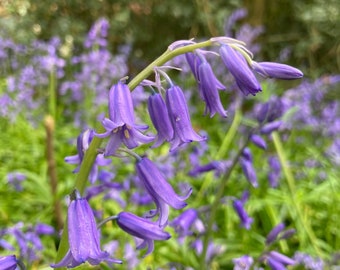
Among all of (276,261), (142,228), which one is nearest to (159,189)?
(142,228)

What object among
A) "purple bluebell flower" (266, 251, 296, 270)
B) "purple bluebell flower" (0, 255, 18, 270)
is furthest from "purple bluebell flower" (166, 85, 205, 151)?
"purple bluebell flower" (266, 251, 296, 270)

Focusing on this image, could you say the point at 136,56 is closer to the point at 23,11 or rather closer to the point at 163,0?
the point at 163,0

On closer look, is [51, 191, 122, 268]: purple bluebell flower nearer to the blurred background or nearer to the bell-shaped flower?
the bell-shaped flower

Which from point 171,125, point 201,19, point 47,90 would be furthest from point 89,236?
point 201,19

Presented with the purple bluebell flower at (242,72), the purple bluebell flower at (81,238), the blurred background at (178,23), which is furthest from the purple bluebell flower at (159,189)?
the blurred background at (178,23)

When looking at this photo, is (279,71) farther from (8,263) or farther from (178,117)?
(8,263)

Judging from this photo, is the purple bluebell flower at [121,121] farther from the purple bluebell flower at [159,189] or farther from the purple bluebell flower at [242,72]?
the purple bluebell flower at [242,72]
